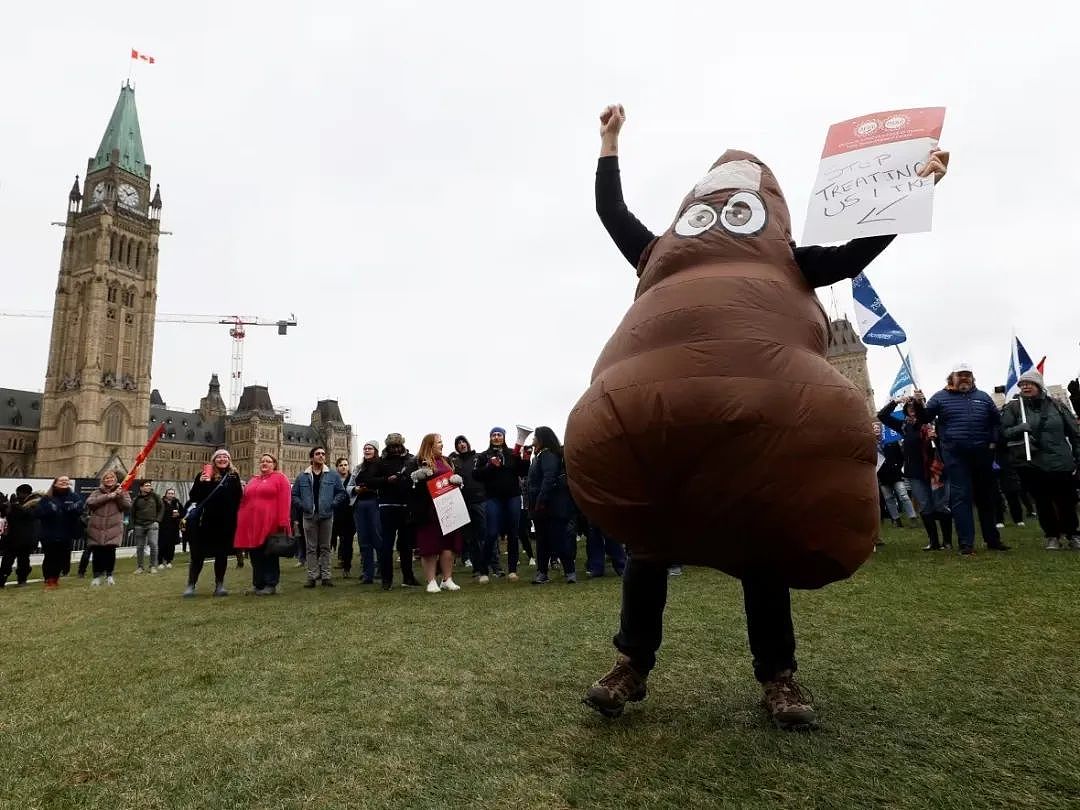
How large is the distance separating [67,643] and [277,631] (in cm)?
179

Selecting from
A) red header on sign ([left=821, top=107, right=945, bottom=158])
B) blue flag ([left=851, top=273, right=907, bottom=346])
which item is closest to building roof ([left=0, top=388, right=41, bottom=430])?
blue flag ([left=851, top=273, right=907, bottom=346])

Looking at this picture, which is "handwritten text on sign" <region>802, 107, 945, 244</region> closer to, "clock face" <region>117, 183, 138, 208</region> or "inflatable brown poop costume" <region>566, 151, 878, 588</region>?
"inflatable brown poop costume" <region>566, 151, 878, 588</region>

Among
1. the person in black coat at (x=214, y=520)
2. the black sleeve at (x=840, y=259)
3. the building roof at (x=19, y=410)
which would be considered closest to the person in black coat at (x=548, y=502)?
the person in black coat at (x=214, y=520)

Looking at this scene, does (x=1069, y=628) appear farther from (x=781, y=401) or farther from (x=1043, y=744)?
(x=781, y=401)

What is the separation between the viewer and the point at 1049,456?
25.4 ft

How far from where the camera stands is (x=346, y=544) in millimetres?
13359

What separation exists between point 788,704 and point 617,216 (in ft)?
8.06

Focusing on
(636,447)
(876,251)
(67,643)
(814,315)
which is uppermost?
(876,251)

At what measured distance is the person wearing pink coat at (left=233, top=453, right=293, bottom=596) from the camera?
8.91 metres

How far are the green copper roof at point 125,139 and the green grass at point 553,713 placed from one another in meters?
119

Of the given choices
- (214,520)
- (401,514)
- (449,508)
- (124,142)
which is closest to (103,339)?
(124,142)

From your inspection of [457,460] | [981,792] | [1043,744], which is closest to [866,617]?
[1043,744]

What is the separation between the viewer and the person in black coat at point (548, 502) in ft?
28.5

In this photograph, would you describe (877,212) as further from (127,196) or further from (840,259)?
(127,196)
